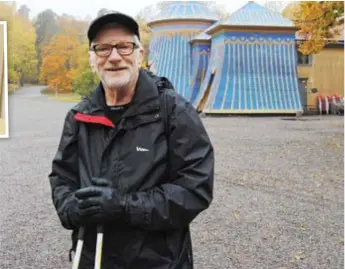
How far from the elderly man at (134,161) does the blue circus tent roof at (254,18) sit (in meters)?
19.1

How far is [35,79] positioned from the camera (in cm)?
1142

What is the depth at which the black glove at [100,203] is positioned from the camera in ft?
5.43

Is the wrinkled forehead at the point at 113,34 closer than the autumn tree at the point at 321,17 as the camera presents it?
Yes

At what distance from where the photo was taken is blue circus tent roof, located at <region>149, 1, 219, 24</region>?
24609 millimetres

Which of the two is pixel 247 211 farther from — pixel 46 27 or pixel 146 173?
pixel 46 27

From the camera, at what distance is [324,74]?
2353 cm

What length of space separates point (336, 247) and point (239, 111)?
→ 16.1m

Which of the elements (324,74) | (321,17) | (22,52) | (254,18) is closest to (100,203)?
(22,52)

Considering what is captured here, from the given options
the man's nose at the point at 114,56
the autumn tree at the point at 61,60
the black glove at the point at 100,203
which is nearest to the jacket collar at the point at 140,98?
the man's nose at the point at 114,56

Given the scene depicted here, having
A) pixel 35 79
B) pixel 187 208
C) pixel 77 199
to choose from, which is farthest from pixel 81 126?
pixel 35 79

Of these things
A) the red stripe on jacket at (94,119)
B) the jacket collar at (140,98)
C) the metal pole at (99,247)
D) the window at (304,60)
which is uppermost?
the jacket collar at (140,98)

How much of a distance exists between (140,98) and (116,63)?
13 cm

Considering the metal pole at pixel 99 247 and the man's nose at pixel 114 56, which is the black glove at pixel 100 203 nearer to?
the metal pole at pixel 99 247

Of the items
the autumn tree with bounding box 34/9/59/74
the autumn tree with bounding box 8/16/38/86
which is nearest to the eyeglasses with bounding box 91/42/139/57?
the autumn tree with bounding box 8/16/38/86
